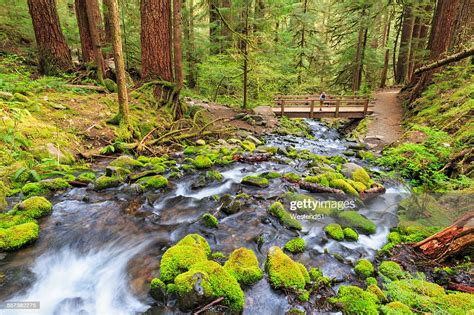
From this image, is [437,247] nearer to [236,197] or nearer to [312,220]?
[312,220]

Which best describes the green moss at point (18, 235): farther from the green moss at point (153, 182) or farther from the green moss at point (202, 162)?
the green moss at point (202, 162)

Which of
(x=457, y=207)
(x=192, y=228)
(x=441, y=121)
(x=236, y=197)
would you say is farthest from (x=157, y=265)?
(x=441, y=121)

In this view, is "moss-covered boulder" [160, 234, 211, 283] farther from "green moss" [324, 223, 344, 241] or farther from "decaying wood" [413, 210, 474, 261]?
"decaying wood" [413, 210, 474, 261]

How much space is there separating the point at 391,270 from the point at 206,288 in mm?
2483

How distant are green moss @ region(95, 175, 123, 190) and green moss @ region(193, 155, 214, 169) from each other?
82.0 inches

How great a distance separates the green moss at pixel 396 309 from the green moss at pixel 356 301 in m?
0.09

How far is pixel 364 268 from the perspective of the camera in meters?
3.57

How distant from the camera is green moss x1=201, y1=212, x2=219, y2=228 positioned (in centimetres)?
440

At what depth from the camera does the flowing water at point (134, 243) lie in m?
2.98

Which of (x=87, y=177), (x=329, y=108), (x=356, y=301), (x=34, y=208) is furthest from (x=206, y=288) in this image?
(x=329, y=108)

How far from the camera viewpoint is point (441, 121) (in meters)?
8.60

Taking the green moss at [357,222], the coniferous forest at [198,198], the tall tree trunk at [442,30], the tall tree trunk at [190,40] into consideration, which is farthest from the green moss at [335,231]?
the tall tree trunk at [190,40]

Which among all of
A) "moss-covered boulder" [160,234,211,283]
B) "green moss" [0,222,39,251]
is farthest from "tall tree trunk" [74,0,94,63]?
"moss-covered boulder" [160,234,211,283]

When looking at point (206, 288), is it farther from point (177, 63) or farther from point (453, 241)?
point (177, 63)
